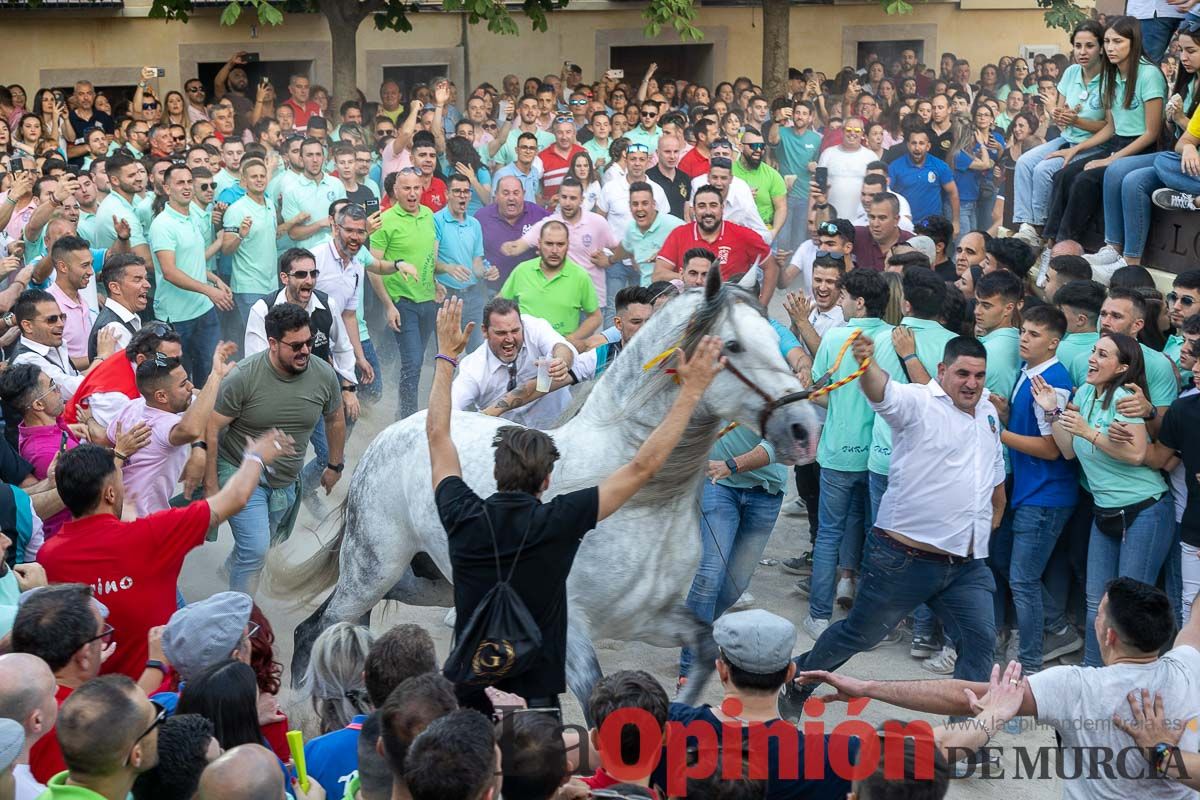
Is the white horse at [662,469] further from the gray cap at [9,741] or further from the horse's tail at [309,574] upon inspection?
the gray cap at [9,741]

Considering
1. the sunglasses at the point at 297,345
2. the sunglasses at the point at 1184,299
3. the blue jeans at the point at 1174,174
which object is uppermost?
the blue jeans at the point at 1174,174

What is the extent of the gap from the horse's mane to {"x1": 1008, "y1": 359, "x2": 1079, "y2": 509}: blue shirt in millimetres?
1852

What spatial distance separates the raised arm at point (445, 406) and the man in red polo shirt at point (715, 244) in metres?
4.80

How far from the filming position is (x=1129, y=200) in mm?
8359

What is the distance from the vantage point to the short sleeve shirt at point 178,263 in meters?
9.74

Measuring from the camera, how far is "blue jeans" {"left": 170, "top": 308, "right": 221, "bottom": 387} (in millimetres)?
10195

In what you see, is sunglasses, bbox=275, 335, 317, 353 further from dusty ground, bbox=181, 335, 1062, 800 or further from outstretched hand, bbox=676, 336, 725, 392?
outstretched hand, bbox=676, 336, 725, 392

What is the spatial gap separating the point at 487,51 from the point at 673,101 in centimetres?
424

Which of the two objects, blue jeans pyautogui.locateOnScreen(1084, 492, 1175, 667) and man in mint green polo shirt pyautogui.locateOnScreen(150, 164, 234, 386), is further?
man in mint green polo shirt pyautogui.locateOnScreen(150, 164, 234, 386)

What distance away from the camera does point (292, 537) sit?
7988 mm

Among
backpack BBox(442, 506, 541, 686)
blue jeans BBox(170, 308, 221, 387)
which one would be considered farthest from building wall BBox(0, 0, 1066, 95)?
backpack BBox(442, 506, 541, 686)

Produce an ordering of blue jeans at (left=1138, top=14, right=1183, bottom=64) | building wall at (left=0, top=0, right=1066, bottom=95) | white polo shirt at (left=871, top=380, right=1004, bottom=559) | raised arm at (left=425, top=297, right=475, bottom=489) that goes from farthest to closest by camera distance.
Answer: building wall at (left=0, top=0, right=1066, bottom=95)
blue jeans at (left=1138, top=14, right=1183, bottom=64)
white polo shirt at (left=871, top=380, right=1004, bottom=559)
raised arm at (left=425, top=297, right=475, bottom=489)

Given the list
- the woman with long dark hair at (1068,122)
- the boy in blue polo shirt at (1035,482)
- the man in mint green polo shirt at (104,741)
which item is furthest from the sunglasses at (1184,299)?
the man in mint green polo shirt at (104,741)

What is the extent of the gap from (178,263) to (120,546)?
17.4 ft
